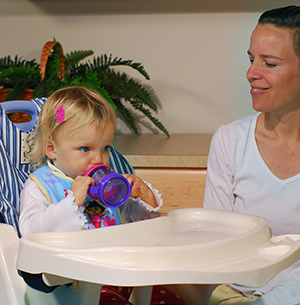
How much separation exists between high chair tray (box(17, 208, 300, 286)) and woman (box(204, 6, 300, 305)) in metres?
0.33

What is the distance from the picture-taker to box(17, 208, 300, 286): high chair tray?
1.73 feet

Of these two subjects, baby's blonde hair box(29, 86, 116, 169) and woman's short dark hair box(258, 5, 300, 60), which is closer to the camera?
Result: baby's blonde hair box(29, 86, 116, 169)

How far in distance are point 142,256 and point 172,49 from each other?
70.4 inches

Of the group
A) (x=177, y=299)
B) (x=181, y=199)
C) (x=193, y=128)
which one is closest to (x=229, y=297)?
(x=177, y=299)

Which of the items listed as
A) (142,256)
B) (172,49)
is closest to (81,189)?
(142,256)

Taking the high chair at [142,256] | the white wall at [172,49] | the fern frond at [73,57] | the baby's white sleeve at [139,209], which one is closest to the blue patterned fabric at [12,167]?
the high chair at [142,256]

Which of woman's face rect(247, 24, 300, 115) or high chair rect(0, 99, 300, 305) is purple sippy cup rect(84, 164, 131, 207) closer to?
high chair rect(0, 99, 300, 305)

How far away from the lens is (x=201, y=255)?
59 centimetres

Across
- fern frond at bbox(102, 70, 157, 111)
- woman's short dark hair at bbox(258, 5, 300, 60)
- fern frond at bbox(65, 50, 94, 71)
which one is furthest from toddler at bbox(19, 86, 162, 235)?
fern frond at bbox(65, 50, 94, 71)

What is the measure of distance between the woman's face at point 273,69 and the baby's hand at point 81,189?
51 cm

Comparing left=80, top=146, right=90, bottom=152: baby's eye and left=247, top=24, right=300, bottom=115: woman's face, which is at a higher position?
left=247, top=24, right=300, bottom=115: woman's face

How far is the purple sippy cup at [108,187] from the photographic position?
2.69 feet

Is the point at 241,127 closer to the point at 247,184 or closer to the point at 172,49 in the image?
the point at 247,184

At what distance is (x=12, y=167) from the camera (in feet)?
3.16
